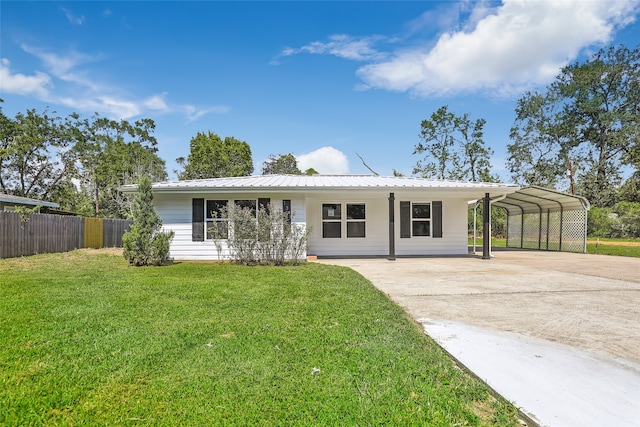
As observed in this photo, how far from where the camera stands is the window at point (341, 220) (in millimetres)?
13172

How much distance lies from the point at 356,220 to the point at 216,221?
5.17 m

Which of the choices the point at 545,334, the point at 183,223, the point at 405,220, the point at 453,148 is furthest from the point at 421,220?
the point at 453,148

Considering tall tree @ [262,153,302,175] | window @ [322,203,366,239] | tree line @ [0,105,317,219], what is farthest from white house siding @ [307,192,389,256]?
tall tree @ [262,153,302,175]

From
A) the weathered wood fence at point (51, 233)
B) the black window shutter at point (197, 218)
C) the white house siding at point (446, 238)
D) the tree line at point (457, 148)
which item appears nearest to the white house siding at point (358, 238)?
the white house siding at point (446, 238)

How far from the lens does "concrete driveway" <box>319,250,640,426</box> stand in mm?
2365

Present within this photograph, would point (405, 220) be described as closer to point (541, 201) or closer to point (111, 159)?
point (541, 201)

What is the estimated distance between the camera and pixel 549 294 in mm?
5762

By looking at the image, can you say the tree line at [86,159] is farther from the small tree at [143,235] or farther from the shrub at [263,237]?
the shrub at [263,237]

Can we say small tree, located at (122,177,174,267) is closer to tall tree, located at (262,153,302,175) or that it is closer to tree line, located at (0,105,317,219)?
tree line, located at (0,105,317,219)

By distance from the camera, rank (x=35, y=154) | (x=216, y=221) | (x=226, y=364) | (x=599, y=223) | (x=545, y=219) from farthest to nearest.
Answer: (x=35, y=154), (x=599, y=223), (x=545, y=219), (x=216, y=221), (x=226, y=364)

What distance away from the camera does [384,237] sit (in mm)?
13297

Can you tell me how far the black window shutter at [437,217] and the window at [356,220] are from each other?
2.64 m

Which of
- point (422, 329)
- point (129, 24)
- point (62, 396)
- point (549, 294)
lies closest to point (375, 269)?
point (549, 294)

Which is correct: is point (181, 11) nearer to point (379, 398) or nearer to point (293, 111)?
point (293, 111)
